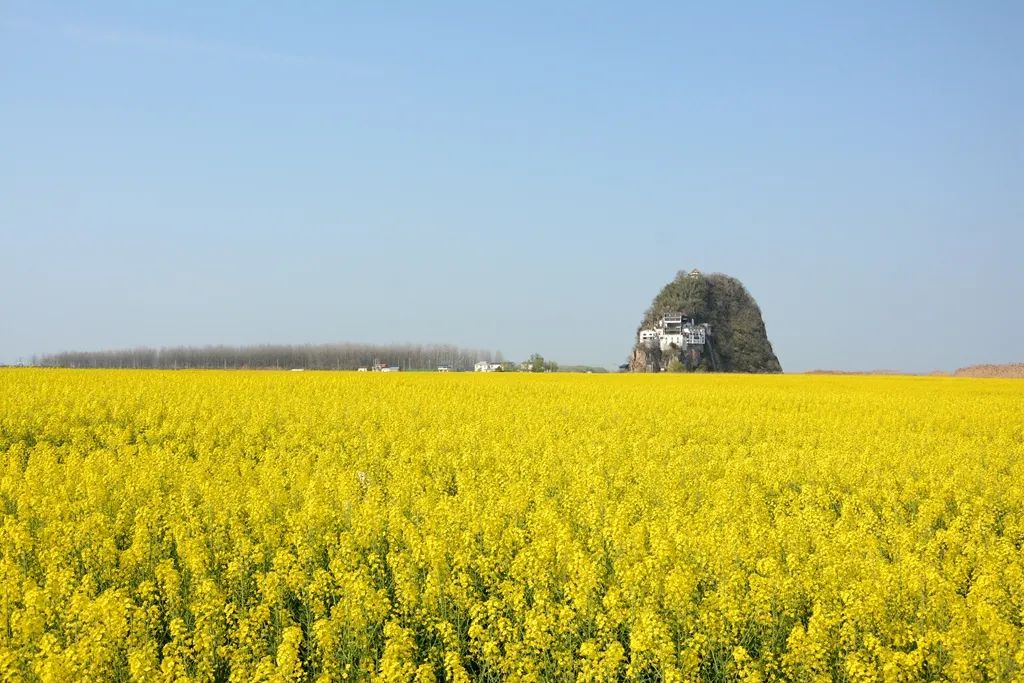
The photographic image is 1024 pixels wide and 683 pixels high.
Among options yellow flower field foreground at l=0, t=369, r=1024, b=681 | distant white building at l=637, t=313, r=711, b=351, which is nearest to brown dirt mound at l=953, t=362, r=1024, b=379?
distant white building at l=637, t=313, r=711, b=351

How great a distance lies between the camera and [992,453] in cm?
1614

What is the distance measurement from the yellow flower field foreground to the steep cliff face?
3929 inches

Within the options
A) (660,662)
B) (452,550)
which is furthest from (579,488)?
(660,662)

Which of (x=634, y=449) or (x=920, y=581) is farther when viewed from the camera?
(x=634, y=449)

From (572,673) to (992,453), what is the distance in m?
12.8

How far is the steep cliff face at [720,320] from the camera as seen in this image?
11762 centimetres

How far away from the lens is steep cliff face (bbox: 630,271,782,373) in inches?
4631

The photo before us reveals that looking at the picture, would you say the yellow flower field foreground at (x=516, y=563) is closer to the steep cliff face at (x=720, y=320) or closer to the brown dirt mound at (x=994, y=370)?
the brown dirt mound at (x=994, y=370)

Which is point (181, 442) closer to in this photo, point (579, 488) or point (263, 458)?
point (263, 458)

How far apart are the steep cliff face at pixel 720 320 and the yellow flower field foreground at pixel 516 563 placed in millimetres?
99795

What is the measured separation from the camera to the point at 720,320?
121 metres

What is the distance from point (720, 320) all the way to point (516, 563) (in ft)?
383

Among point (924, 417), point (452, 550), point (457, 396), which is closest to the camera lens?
point (452, 550)

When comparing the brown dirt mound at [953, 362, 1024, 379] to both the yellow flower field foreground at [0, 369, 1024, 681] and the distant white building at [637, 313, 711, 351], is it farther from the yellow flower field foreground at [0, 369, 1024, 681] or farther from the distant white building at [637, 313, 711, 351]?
the yellow flower field foreground at [0, 369, 1024, 681]
